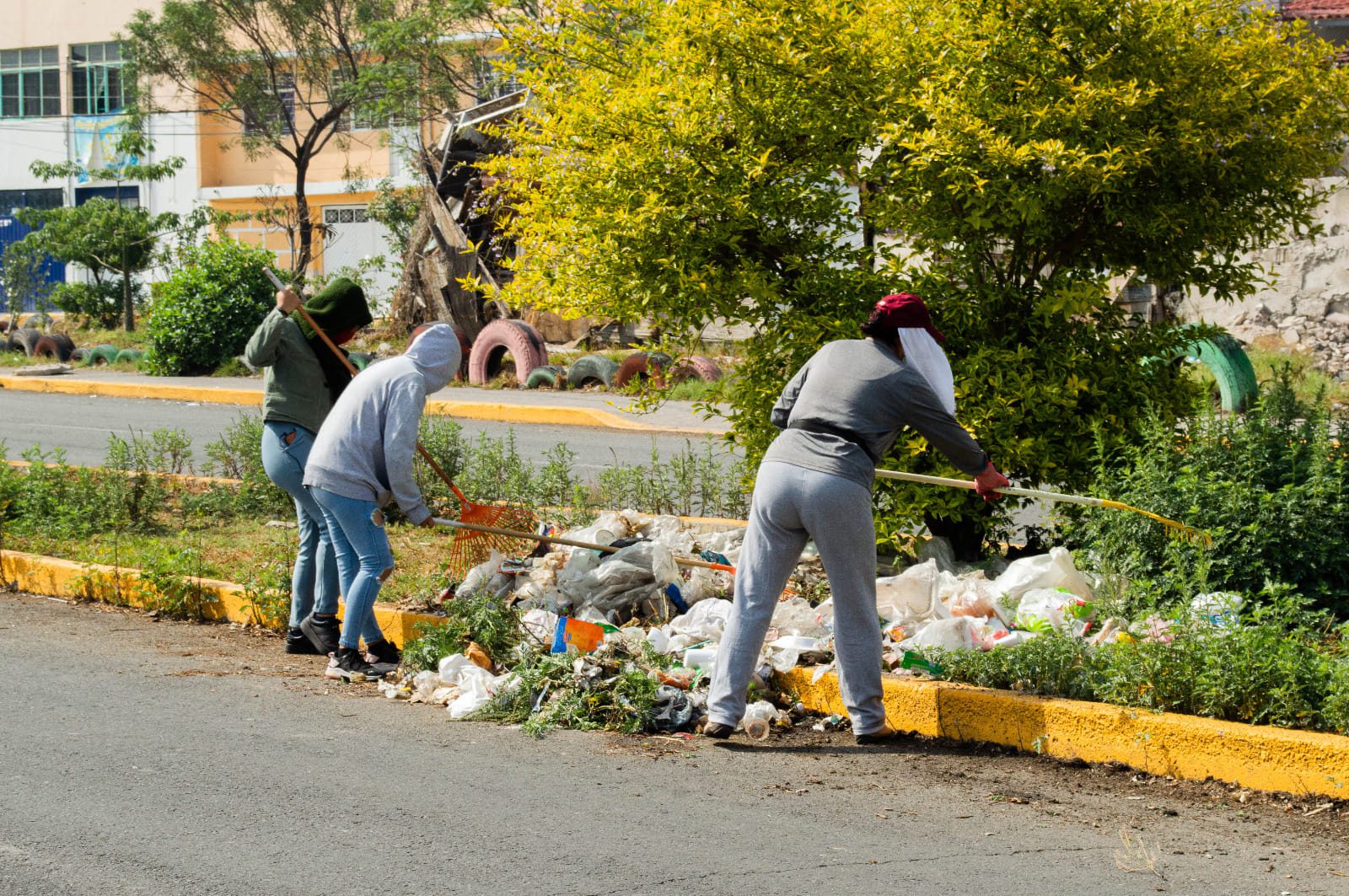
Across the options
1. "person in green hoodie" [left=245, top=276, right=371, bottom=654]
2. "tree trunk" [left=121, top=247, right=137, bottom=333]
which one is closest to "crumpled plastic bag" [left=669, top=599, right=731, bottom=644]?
"person in green hoodie" [left=245, top=276, right=371, bottom=654]

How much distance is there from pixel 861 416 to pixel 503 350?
15829 millimetres

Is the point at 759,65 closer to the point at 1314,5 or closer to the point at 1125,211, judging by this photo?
the point at 1125,211

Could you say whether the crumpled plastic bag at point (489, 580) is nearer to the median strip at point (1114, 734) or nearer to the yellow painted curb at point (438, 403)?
the median strip at point (1114, 734)

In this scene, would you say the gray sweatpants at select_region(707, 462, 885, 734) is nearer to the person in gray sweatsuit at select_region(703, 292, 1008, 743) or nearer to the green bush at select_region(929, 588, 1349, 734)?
the person in gray sweatsuit at select_region(703, 292, 1008, 743)

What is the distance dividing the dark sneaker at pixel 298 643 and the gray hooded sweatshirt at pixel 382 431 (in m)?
1.01

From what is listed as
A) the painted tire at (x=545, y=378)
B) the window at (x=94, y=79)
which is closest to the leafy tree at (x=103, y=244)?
the window at (x=94, y=79)

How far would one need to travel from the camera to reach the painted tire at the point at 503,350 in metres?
20.0

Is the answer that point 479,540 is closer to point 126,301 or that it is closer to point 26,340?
point 26,340

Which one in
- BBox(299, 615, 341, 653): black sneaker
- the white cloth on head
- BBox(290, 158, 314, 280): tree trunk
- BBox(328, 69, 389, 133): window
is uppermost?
BBox(328, 69, 389, 133): window

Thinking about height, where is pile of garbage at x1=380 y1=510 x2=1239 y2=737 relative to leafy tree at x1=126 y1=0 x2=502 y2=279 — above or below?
below

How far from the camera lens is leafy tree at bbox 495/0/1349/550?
689cm

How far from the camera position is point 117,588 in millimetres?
7961

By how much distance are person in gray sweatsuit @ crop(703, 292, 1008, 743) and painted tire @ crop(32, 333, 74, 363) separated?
907 inches

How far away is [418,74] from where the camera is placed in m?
32.0
